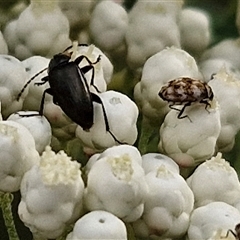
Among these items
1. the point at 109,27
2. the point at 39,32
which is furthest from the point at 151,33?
the point at 39,32

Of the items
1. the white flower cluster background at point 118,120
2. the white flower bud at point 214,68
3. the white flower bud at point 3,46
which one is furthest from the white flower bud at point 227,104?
the white flower bud at point 3,46

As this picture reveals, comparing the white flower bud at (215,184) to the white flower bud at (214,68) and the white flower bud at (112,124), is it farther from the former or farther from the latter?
the white flower bud at (214,68)

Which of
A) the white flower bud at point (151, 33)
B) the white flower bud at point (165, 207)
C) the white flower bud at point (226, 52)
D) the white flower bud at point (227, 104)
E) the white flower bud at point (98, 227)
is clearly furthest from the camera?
the white flower bud at point (226, 52)

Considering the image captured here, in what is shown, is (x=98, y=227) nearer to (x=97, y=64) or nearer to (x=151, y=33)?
(x=97, y=64)

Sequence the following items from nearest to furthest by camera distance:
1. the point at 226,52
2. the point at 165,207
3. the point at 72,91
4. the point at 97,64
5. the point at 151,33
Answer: the point at 165,207 < the point at 72,91 < the point at 97,64 < the point at 151,33 < the point at 226,52

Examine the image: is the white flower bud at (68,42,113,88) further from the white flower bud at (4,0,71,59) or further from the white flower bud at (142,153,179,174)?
the white flower bud at (142,153,179,174)

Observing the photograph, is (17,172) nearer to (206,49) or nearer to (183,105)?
(183,105)

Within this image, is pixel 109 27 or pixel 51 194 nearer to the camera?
pixel 51 194
